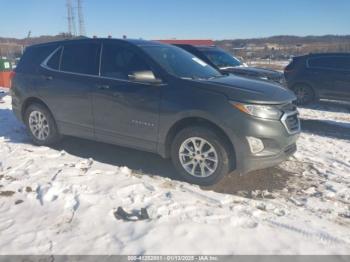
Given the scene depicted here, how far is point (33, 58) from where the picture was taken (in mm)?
6438

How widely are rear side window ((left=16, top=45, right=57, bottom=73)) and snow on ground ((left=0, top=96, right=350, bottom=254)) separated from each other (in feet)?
4.50

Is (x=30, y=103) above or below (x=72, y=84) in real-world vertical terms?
below

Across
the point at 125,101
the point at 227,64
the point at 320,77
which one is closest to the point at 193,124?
the point at 125,101

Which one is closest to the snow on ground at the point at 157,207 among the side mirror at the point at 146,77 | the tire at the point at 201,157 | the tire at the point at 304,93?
the tire at the point at 201,157

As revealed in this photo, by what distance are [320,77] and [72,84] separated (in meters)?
8.59

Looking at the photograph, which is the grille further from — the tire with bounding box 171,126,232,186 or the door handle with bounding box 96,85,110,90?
the door handle with bounding box 96,85,110,90

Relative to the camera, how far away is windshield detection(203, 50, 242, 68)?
469 inches

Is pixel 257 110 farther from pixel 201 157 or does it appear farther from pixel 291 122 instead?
pixel 201 157

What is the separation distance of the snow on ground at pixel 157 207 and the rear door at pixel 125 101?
1.57 ft

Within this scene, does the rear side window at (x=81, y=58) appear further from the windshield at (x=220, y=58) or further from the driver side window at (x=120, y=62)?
the windshield at (x=220, y=58)

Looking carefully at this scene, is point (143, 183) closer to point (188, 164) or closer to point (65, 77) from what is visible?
point (188, 164)

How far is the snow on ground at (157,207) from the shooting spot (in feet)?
11.2

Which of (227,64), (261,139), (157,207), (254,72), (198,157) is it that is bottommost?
(157,207)

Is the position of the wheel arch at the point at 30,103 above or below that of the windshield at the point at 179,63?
below
